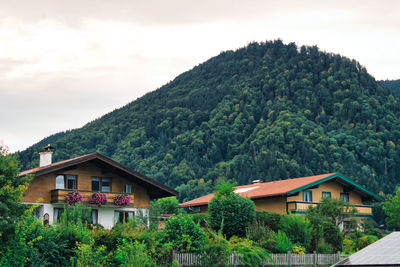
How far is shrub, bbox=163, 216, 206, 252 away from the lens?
2770cm

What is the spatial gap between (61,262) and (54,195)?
16150mm

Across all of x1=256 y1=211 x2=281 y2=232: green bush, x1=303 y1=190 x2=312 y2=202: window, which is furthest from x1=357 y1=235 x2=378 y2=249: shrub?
x1=303 y1=190 x2=312 y2=202: window

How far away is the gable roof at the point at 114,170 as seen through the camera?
3909cm

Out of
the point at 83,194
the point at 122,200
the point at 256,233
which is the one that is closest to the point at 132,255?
the point at 256,233

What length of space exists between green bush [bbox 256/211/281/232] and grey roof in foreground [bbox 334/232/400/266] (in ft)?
51.5

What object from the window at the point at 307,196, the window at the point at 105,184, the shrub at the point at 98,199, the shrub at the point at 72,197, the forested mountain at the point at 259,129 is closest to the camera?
the shrub at the point at 72,197

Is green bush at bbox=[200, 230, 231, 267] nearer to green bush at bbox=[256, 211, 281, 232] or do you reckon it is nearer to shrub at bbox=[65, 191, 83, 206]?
green bush at bbox=[256, 211, 281, 232]

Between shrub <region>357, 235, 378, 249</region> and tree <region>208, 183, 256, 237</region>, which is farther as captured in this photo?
shrub <region>357, 235, 378, 249</region>

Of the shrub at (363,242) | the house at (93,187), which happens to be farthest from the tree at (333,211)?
the house at (93,187)

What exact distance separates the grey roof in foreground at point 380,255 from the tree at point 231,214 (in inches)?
540

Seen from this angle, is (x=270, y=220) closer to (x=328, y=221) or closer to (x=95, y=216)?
(x=328, y=221)

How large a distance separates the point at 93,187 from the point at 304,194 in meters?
18.0

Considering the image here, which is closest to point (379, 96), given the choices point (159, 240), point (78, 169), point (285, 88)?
point (285, 88)

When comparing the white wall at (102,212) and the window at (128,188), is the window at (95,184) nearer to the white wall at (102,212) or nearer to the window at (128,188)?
the white wall at (102,212)
